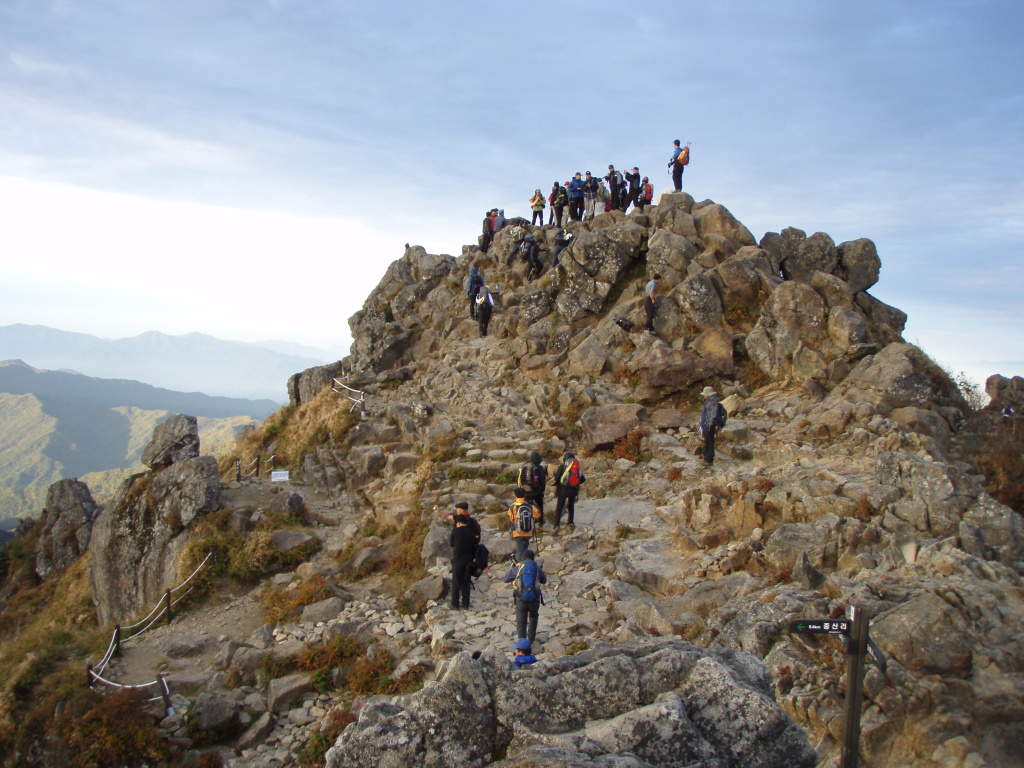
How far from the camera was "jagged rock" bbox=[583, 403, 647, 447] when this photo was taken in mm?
21922

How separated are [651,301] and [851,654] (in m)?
19.9

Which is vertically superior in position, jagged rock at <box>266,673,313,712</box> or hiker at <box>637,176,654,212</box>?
hiker at <box>637,176,654,212</box>

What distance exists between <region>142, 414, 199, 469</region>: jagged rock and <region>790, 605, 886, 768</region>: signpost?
22491 mm

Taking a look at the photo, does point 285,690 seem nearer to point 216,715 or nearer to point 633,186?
point 216,715

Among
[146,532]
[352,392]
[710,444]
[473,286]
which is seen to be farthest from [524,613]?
[473,286]

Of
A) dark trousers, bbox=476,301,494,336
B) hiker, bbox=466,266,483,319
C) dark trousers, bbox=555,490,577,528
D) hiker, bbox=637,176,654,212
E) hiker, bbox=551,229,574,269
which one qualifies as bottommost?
dark trousers, bbox=555,490,577,528

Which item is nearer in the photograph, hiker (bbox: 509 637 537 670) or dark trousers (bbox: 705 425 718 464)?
hiker (bbox: 509 637 537 670)

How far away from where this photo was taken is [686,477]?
1922cm

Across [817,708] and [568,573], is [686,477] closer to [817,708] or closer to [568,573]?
[568,573]

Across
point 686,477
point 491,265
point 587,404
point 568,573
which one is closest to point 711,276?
point 587,404

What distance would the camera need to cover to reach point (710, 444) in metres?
19.5

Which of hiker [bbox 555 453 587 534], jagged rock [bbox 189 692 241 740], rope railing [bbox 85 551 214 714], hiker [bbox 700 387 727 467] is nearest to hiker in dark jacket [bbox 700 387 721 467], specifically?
hiker [bbox 700 387 727 467]

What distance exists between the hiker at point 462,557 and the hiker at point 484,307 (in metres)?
18.5

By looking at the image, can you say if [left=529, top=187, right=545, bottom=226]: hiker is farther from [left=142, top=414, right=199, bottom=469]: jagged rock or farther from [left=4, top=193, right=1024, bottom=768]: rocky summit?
[left=142, top=414, right=199, bottom=469]: jagged rock
